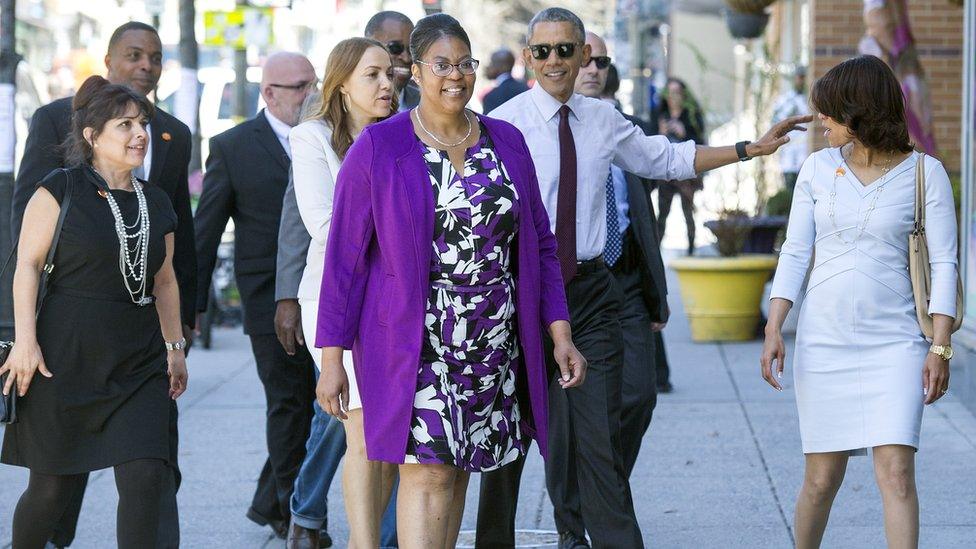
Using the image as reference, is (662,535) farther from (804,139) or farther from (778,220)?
(804,139)

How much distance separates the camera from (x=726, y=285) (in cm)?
1171

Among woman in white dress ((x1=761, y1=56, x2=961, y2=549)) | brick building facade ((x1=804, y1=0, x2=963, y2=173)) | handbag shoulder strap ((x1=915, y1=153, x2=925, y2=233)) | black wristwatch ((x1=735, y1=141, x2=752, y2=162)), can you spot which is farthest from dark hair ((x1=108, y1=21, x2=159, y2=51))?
brick building facade ((x1=804, y1=0, x2=963, y2=173))

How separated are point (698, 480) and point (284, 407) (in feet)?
6.91

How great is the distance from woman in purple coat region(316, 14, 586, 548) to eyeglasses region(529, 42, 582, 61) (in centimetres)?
92

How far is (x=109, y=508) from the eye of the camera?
6.82 meters

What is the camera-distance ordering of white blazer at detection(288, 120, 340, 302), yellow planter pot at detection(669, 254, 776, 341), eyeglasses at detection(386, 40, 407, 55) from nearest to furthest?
white blazer at detection(288, 120, 340, 302) < eyeglasses at detection(386, 40, 407, 55) < yellow planter pot at detection(669, 254, 776, 341)

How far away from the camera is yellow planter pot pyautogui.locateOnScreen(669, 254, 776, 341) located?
459 inches

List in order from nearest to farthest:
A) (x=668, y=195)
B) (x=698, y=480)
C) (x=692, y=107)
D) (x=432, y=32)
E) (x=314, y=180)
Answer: (x=432, y=32) < (x=314, y=180) < (x=698, y=480) < (x=692, y=107) < (x=668, y=195)

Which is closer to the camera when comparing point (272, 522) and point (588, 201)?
point (588, 201)

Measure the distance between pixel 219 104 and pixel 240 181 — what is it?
51.9 ft

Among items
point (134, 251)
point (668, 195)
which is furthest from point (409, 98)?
point (668, 195)

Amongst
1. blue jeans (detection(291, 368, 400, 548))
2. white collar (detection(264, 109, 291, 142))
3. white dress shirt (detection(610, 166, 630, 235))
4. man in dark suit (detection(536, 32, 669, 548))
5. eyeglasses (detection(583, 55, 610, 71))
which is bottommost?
blue jeans (detection(291, 368, 400, 548))

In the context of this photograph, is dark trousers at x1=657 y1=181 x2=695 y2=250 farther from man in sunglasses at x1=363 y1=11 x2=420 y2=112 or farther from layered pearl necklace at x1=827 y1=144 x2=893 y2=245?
layered pearl necklace at x1=827 y1=144 x2=893 y2=245

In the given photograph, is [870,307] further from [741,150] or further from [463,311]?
[463,311]
